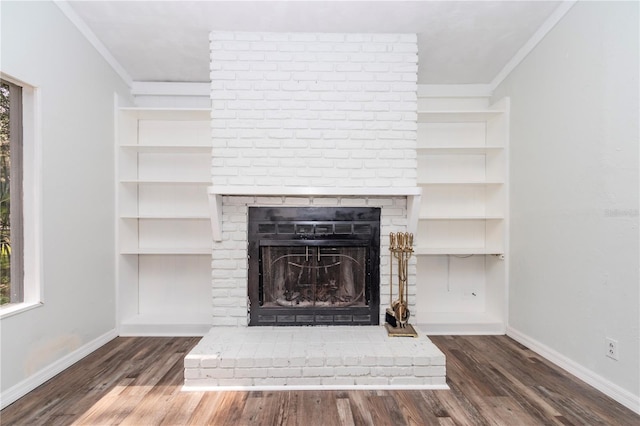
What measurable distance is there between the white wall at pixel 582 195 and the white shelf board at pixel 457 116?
0.32m

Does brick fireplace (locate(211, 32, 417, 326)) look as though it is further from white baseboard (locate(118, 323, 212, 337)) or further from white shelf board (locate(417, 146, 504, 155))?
white baseboard (locate(118, 323, 212, 337))

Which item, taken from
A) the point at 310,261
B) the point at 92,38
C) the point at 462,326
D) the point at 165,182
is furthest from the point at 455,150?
the point at 92,38

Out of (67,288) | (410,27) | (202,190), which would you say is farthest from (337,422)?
(410,27)

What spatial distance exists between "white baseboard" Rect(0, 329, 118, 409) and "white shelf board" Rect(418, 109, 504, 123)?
3.46m

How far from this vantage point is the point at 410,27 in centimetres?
273

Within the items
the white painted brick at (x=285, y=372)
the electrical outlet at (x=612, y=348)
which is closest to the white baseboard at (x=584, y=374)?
the electrical outlet at (x=612, y=348)

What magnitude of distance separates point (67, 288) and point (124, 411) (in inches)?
43.8

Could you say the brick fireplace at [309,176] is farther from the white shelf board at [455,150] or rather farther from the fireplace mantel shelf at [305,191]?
the white shelf board at [455,150]

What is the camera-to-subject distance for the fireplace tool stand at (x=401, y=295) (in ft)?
8.89

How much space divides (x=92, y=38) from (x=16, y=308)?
6.99ft

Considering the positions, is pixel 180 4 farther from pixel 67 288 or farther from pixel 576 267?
pixel 576 267

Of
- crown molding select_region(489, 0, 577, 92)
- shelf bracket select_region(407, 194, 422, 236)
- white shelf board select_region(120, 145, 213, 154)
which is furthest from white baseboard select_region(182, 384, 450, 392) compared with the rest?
crown molding select_region(489, 0, 577, 92)

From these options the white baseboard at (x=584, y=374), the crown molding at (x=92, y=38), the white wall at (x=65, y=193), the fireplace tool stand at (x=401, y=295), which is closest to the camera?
the white baseboard at (x=584, y=374)

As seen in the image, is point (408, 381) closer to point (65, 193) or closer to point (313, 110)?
point (313, 110)
